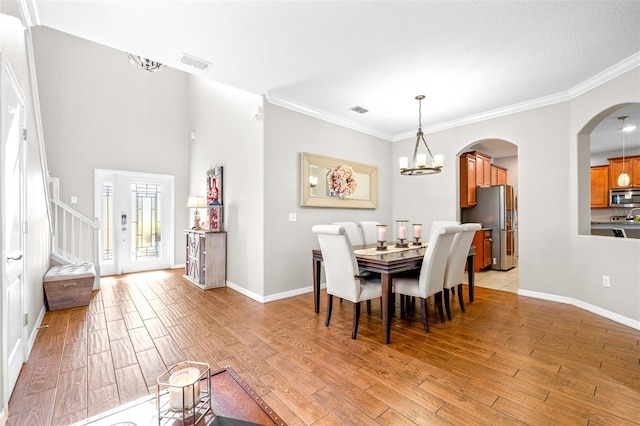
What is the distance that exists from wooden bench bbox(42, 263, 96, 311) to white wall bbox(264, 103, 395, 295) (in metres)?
2.22

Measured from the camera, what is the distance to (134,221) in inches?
218

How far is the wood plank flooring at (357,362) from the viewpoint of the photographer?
1659 mm

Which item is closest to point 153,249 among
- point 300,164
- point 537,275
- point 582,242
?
point 300,164

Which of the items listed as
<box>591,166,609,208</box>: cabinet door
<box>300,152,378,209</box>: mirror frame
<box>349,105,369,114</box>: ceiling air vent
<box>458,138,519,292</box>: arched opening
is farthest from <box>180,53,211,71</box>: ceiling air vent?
<box>591,166,609,208</box>: cabinet door

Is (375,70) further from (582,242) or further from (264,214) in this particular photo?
(582,242)

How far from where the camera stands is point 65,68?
4.88 m

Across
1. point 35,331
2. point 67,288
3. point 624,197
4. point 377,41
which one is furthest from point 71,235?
point 624,197

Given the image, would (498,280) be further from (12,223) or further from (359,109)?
(12,223)

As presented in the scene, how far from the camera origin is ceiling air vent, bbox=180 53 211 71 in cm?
280

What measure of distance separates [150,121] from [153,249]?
8.63 ft

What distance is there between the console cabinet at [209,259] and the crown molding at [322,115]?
7.30 feet

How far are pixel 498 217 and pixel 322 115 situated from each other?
4.03 meters

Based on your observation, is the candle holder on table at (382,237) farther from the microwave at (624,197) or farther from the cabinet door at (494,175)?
the microwave at (624,197)

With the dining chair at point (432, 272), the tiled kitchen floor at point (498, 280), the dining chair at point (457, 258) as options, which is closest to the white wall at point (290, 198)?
the dining chair at point (432, 272)
